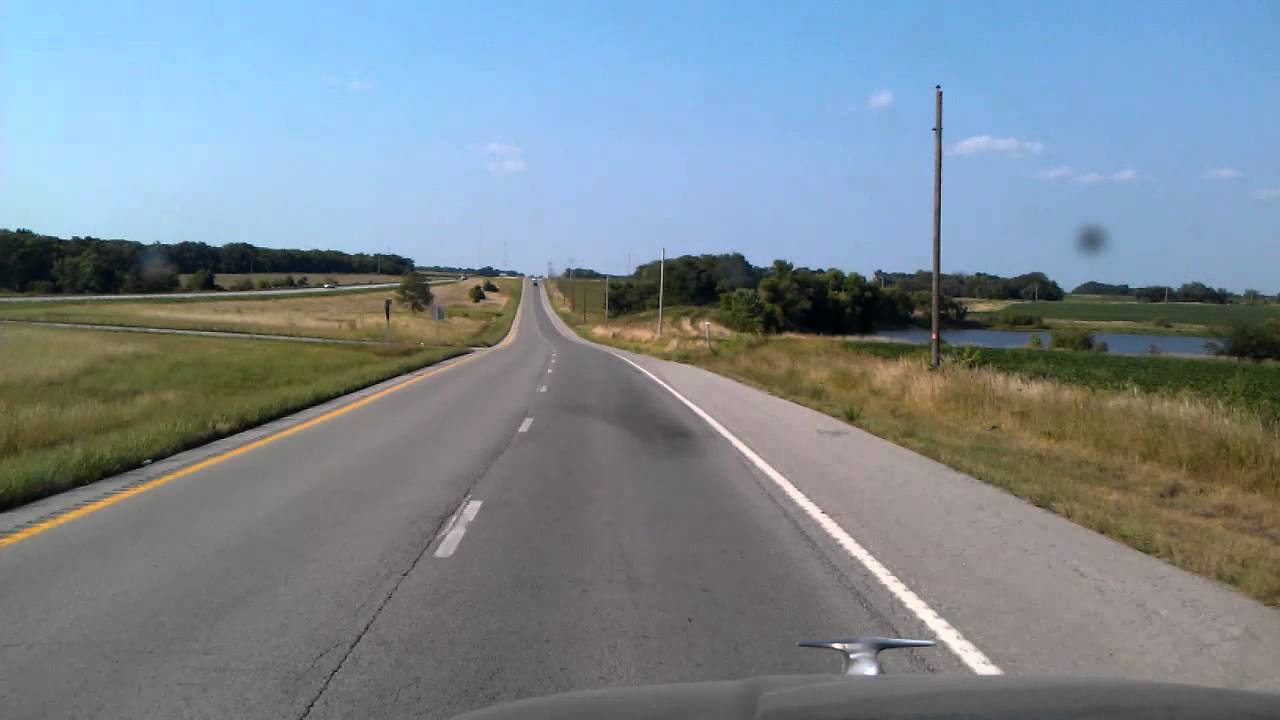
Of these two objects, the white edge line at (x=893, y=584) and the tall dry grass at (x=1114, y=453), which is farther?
the tall dry grass at (x=1114, y=453)

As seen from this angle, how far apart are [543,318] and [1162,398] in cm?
10786

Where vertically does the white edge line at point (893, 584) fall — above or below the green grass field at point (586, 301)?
below

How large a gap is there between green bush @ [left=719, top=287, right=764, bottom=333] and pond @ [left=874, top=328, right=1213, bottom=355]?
51.5 feet

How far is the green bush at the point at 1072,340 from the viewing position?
202 feet

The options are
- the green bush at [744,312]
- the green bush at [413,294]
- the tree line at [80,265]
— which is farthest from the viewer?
the green bush at [413,294]

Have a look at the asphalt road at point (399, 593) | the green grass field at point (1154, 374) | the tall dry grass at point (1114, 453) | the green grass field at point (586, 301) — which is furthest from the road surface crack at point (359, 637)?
the green grass field at point (586, 301)

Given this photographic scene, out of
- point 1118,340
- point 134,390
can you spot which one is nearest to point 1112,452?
point 134,390

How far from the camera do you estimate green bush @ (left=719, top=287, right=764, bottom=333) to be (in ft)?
289

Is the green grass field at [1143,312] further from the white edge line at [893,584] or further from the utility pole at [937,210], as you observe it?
the white edge line at [893,584]

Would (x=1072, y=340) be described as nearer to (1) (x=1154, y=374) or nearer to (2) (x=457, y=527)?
(1) (x=1154, y=374)

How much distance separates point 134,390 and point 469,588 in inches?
1164

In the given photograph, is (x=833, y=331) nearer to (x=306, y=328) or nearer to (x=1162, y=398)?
(x=306, y=328)

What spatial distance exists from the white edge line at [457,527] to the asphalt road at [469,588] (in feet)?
0.16

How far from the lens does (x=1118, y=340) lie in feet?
217
